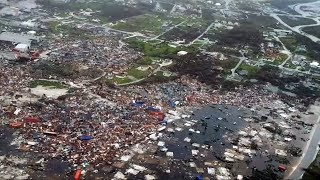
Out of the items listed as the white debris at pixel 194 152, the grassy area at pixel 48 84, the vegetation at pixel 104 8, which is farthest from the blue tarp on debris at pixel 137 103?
the vegetation at pixel 104 8

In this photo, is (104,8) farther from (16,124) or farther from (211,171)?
(211,171)

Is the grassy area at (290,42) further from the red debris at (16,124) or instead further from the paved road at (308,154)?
the red debris at (16,124)

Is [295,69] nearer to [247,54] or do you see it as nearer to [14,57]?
[247,54]

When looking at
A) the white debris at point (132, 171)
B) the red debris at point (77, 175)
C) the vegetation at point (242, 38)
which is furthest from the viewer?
the vegetation at point (242, 38)

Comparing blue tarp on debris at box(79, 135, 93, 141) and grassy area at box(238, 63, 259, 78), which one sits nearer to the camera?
blue tarp on debris at box(79, 135, 93, 141)

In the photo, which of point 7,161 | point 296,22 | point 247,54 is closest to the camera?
point 7,161

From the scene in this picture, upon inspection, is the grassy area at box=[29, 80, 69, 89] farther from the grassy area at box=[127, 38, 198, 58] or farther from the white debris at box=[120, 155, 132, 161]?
the grassy area at box=[127, 38, 198, 58]

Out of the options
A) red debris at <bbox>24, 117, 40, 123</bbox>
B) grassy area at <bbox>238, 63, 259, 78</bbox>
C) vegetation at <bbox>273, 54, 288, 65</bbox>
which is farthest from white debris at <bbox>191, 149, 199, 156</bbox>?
vegetation at <bbox>273, 54, 288, 65</bbox>

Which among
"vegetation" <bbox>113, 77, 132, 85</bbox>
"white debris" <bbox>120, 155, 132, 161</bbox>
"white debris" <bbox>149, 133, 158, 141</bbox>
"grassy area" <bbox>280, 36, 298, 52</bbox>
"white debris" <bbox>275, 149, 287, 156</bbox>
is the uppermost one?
"white debris" <bbox>120, 155, 132, 161</bbox>

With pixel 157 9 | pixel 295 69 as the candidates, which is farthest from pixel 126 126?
pixel 157 9

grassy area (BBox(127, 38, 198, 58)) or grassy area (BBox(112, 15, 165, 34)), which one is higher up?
grassy area (BBox(127, 38, 198, 58))

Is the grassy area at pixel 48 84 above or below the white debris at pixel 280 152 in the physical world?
below
